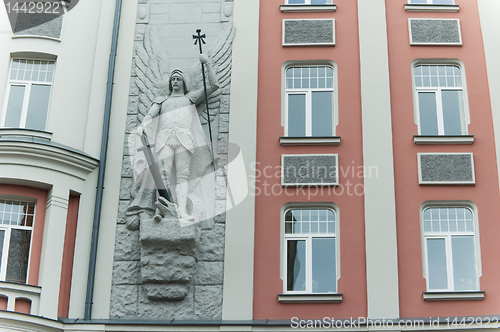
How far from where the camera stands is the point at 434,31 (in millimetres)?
14961

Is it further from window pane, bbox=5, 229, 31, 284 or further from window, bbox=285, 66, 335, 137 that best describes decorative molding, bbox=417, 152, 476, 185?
window pane, bbox=5, 229, 31, 284

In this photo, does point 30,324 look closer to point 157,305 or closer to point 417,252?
point 157,305

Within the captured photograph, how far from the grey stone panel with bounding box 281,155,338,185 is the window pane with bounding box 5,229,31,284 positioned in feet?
15.6

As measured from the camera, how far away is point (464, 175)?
13680 mm

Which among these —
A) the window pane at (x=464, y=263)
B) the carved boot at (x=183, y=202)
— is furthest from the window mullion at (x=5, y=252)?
the window pane at (x=464, y=263)

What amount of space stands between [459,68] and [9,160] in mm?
8754

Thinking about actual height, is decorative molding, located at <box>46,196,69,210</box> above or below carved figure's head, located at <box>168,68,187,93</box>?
below

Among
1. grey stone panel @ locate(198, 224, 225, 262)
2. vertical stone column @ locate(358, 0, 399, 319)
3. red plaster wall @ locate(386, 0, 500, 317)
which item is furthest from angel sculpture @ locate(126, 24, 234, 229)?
red plaster wall @ locate(386, 0, 500, 317)

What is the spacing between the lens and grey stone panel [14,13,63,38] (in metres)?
14.6

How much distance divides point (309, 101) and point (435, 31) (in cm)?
294

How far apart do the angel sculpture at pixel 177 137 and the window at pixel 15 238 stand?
5.92 feet

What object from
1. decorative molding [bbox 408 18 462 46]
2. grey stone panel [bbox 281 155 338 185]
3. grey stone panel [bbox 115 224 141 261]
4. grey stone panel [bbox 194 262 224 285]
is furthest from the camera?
decorative molding [bbox 408 18 462 46]

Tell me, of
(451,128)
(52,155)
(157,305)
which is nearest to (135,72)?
(52,155)

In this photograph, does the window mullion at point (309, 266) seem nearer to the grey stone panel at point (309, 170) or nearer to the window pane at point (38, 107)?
the grey stone panel at point (309, 170)
